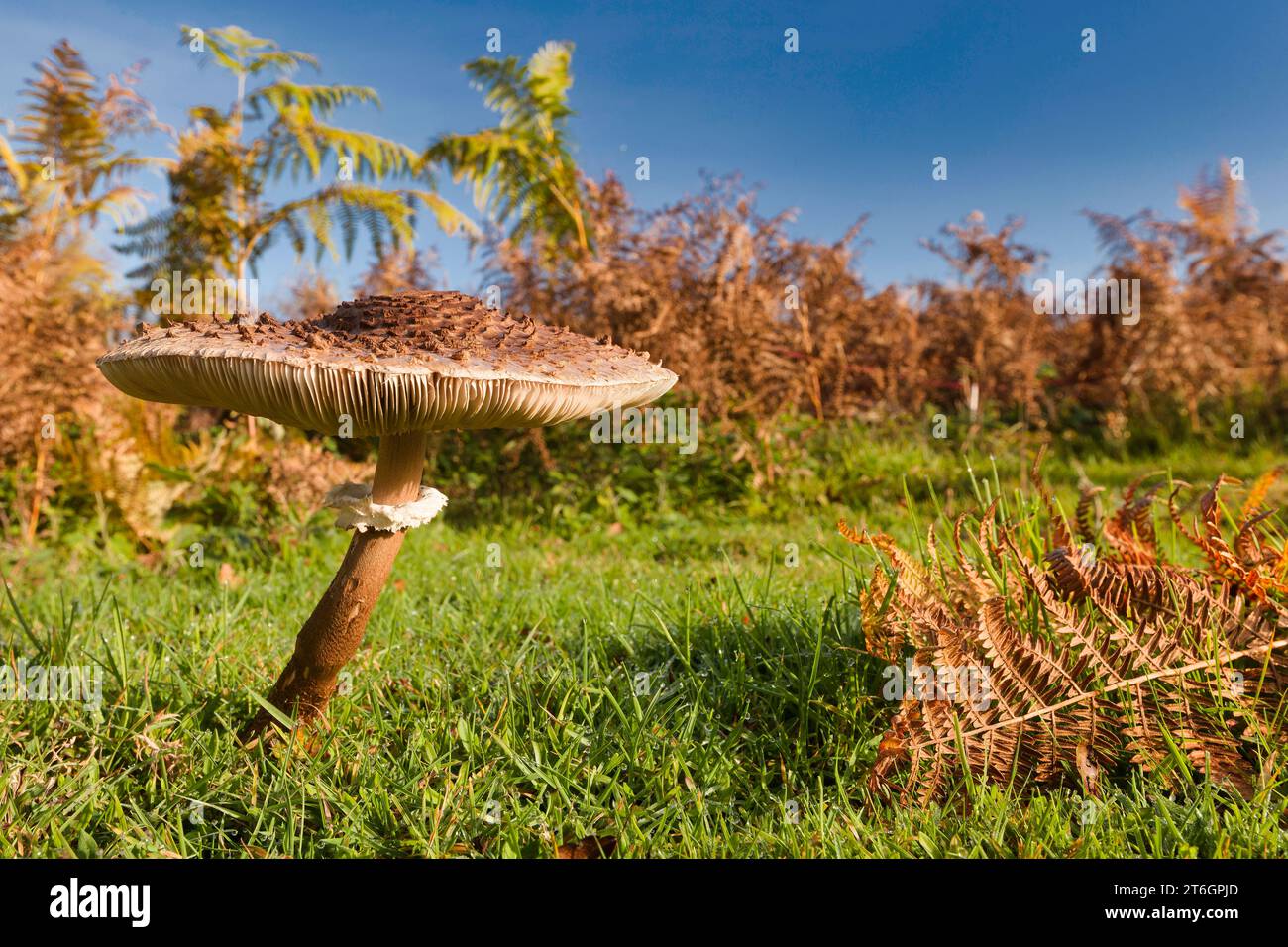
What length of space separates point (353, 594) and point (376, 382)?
2.54 feet

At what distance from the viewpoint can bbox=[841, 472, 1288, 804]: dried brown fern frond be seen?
244 cm

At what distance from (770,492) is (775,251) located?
2480 mm

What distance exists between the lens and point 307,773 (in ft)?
8.00

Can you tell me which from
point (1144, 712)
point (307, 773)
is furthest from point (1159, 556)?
point (307, 773)

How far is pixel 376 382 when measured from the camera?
2031 mm

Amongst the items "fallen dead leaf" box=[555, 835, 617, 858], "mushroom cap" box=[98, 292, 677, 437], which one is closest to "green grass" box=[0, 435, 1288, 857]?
"fallen dead leaf" box=[555, 835, 617, 858]

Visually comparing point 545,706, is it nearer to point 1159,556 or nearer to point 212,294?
point 1159,556

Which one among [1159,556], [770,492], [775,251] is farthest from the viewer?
[775,251]

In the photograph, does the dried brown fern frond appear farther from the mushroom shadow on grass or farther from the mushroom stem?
the mushroom stem

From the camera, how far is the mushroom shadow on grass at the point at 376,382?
202 centimetres

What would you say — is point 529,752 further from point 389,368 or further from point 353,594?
point 389,368

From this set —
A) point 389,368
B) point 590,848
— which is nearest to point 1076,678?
point 590,848

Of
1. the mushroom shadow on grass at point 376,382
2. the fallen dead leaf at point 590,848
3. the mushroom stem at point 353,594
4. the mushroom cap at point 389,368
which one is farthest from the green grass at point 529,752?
the mushroom cap at point 389,368

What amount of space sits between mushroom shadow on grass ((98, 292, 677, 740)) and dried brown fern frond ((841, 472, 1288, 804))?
112cm
